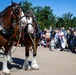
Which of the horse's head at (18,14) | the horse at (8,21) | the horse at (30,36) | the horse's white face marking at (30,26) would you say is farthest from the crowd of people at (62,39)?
the horse's head at (18,14)

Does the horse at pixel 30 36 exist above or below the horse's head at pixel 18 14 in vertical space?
below

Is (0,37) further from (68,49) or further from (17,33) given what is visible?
(68,49)

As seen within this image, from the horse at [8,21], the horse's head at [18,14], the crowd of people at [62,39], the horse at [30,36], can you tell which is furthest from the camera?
the crowd of people at [62,39]

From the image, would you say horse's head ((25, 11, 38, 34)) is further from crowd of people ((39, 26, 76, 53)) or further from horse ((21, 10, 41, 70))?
crowd of people ((39, 26, 76, 53))

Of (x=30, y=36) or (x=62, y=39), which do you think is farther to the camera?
(x=62, y=39)

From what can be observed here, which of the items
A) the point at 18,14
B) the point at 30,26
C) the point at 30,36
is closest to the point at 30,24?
the point at 30,26

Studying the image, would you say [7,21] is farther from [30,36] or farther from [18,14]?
[30,36]

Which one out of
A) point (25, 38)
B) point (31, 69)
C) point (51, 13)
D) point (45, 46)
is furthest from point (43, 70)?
point (51, 13)

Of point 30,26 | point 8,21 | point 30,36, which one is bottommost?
point 30,36

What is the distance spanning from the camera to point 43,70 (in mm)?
9547

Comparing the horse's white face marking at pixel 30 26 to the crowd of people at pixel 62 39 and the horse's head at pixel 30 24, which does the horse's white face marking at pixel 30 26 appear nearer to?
the horse's head at pixel 30 24

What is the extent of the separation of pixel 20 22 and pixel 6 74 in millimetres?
1845

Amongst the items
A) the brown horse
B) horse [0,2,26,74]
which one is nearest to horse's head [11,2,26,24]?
horse [0,2,26,74]

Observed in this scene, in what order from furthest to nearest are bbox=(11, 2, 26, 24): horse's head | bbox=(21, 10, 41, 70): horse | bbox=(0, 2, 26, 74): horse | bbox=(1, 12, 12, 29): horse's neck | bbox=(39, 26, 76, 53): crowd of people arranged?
bbox=(39, 26, 76, 53): crowd of people, bbox=(21, 10, 41, 70): horse, bbox=(1, 12, 12, 29): horse's neck, bbox=(0, 2, 26, 74): horse, bbox=(11, 2, 26, 24): horse's head
